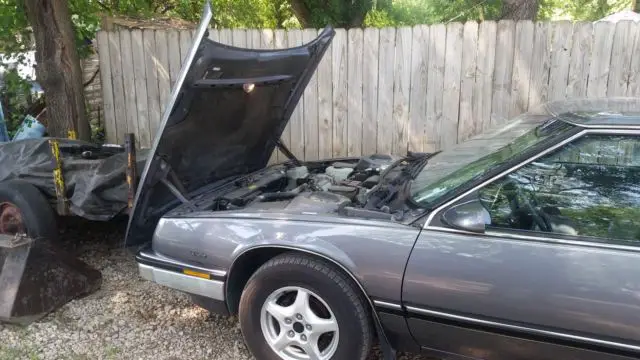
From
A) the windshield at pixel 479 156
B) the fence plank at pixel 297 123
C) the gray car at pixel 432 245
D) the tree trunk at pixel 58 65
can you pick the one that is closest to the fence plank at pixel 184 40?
the fence plank at pixel 297 123

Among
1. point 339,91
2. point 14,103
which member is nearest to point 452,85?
point 339,91

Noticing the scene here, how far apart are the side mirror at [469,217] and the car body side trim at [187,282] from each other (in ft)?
4.62

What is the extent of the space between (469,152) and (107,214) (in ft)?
9.50

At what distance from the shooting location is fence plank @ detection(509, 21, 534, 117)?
530cm

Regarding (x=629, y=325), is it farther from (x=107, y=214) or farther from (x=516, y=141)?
(x=107, y=214)

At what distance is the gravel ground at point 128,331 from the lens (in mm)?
3252

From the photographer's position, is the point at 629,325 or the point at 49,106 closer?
the point at 629,325

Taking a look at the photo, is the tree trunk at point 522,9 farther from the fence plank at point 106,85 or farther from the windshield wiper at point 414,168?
the fence plank at point 106,85

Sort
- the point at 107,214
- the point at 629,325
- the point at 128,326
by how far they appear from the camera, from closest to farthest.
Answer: the point at 629,325 → the point at 128,326 → the point at 107,214

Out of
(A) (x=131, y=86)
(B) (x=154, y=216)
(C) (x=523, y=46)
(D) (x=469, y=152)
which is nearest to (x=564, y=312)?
(D) (x=469, y=152)

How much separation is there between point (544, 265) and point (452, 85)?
11.9 feet

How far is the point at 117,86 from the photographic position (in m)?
6.29

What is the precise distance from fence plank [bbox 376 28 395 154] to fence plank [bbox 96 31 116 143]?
341 centimetres

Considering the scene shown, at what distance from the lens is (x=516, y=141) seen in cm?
279
